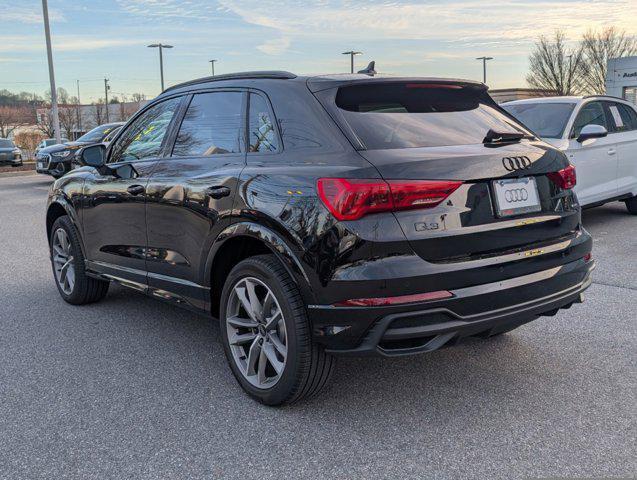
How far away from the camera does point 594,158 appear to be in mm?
8203

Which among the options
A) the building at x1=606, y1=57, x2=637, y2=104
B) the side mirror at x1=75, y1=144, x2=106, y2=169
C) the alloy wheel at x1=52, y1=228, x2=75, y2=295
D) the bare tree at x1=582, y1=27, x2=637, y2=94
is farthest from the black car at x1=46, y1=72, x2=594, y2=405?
the bare tree at x1=582, y1=27, x2=637, y2=94

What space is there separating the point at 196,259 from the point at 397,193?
145cm

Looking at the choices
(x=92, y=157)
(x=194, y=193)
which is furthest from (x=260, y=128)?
(x=92, y=157)

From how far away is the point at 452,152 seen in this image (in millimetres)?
3057

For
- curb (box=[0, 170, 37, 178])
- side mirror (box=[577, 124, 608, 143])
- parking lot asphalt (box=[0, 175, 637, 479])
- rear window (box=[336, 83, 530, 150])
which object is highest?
rear window (box=[336, 83, 530, 150])

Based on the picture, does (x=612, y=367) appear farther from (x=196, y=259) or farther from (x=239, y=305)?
(x=196, y=259)

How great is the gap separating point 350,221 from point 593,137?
19.2ft

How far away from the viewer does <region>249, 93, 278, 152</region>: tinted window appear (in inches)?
134

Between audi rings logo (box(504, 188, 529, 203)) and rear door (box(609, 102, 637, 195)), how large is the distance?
6365 millimetres

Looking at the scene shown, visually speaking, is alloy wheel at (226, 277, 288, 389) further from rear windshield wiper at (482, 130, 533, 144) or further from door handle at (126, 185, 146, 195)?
rear windshield wiper at (482, 130, 533, 144)

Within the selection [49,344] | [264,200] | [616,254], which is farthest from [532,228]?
[616,254]

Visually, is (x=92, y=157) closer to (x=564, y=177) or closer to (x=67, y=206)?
(x=67, y=206)

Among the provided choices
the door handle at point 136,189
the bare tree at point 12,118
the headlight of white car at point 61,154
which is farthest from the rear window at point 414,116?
the bare tree at point 12,118

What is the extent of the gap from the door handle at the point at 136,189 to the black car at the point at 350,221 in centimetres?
4
